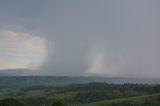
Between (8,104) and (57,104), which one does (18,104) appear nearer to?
(8,104)

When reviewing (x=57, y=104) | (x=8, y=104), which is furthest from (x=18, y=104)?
(x=57, y=104)
